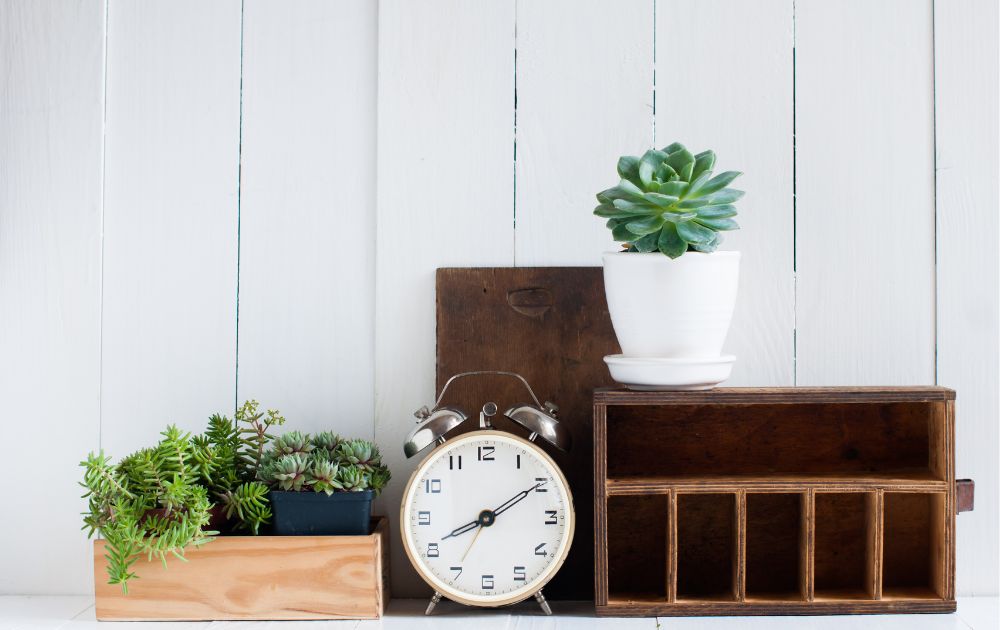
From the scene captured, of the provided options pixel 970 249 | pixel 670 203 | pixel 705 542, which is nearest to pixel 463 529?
pixel 705 542

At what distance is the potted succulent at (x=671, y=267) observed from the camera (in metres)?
1.13

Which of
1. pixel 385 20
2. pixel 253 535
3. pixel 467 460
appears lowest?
pixel 253 535

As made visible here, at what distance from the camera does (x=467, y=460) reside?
3.96ft

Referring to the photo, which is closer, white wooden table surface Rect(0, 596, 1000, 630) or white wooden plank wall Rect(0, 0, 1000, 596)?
white wooden table surface Rect(0, 596, 1000, 630)

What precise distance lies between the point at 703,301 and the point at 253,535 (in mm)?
666

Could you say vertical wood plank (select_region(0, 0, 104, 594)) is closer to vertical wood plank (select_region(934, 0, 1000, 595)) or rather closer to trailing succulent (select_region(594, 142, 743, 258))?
trailing succulent (select_region(594, 142, 743, 258))

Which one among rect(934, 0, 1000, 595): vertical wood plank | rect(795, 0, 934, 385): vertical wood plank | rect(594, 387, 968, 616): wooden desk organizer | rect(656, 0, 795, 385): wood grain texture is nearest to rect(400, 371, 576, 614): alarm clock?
rect(594, 387, 968, 616): wooden desk organizer

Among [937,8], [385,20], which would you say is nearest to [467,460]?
[385,20]

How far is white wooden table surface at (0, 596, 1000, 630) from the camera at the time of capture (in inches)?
45.0

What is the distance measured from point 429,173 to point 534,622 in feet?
2.16

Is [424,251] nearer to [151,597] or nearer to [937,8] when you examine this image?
[151,597]

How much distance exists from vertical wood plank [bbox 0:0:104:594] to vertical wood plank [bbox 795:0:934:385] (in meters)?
1.08

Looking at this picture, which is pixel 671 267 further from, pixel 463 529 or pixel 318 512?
pixel 318 512

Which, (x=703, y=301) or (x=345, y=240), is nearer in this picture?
(x=703, y=301)
